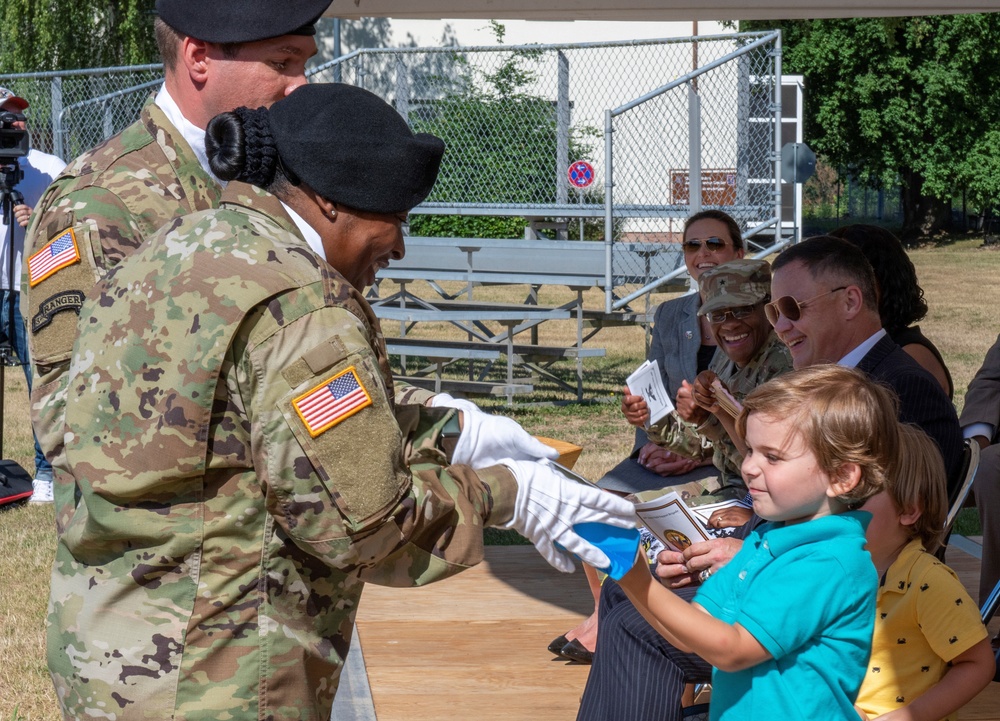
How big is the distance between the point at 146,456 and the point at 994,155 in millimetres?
29757

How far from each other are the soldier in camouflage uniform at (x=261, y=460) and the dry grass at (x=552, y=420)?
2686 mm

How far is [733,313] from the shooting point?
154 inches

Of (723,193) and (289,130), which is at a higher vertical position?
(289,130)

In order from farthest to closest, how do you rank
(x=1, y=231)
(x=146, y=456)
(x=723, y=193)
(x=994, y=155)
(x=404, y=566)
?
(x=994, y=155)
(x=723, y=193)
(x=1, y=231)
(x=404, y=566)
(x=146, y=456)

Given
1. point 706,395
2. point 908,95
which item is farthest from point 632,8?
point 908,95

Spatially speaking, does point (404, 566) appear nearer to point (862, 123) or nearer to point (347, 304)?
point (347, 304)

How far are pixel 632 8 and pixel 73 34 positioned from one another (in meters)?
19.1

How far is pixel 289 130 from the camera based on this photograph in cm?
175

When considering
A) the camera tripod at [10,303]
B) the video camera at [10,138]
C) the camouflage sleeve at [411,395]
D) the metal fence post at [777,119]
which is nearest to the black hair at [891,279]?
the camouflage sleeve at [411,395]

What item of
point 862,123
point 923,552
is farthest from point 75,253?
point 862,123

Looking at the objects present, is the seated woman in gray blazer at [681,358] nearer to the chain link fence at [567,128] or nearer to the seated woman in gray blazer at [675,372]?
the seated woman in gray blazer at [675,372]

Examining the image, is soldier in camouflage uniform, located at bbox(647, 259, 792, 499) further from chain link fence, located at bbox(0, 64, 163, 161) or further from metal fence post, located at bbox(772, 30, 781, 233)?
chain link fence, located at bbox(0, 64, 163, 161)

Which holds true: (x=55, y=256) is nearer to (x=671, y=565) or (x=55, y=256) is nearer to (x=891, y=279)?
(x=671, y=565)

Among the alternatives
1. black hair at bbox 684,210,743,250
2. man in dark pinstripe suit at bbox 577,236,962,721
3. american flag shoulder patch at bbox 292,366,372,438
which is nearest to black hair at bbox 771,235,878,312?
man in dark pinstripe suit at bbox 577,236,962,721
